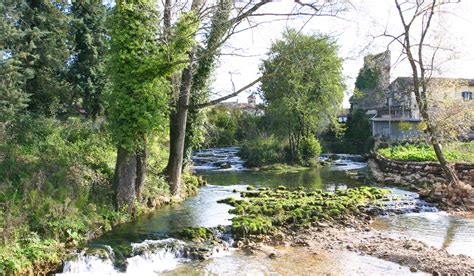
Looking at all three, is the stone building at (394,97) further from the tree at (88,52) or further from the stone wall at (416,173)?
the tree at (88,52)

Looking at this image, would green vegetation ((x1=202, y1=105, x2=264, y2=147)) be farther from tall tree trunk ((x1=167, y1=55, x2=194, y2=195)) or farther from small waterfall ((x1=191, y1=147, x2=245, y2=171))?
tall tree trunk ((x1=167, y1=55, x2=194, y2=195))

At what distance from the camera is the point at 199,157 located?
1471 inches

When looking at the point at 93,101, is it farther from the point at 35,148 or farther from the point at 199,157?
the point at 199,157

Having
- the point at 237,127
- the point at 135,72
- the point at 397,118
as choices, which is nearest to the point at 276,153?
the point at 237,127

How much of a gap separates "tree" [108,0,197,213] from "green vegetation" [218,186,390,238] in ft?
12.2

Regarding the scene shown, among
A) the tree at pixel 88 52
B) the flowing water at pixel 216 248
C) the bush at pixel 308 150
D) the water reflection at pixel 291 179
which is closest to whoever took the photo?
the flowing water at pixel 216 248

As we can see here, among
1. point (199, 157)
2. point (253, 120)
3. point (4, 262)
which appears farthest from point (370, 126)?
point (4, 262)

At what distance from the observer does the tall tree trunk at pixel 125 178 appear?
13.5 m

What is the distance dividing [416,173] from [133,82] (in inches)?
650

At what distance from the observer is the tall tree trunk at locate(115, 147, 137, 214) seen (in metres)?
13.5

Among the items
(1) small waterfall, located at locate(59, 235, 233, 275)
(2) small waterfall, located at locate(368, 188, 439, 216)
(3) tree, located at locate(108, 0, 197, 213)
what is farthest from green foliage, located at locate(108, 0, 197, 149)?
(2) small waterfall, located at locate(368, 188, 439, 216)

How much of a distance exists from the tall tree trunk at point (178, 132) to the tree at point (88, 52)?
439 centimetres

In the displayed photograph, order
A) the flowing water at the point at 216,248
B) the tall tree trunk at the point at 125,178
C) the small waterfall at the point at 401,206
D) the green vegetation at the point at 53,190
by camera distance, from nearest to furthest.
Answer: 1. the green vegetation at the point at 53,190
2. the flowing water at the point at 216,248
3. the tall tree trunk at the point at 125,178
4. the small waterfall at the point at 401,206

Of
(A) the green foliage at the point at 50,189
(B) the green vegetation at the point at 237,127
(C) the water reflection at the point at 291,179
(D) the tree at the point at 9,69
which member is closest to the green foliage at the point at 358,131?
(B) the green vegetation at the point at 237,127
